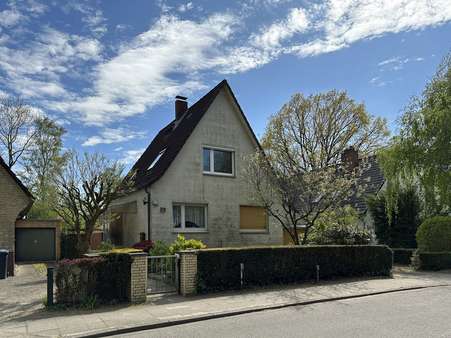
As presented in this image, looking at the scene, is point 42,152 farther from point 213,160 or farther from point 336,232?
point 336,232

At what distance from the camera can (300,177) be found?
16.7 meters

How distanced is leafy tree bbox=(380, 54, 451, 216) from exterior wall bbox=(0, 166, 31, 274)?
16733mm

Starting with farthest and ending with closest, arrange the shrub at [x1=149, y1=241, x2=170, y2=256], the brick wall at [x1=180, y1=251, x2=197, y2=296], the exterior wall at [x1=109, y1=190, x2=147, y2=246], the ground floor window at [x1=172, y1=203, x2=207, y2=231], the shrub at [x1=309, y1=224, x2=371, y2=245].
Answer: the exterior wall at [x1=109, y1=190, x2=147, y2=246]
the ground floor window at [x1=172, y1=203, x2=207, y2=231]
the shrub at [x1=309, y1=224, x2=371, y2=245]
the shrub at [x1=149, y1=241, x2=170, y2=256]
the brick wall at [x1=180, y1=251, x2=197, y2=296]

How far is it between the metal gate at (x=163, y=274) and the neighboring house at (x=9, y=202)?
9.34 meters

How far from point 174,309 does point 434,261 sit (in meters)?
12.8

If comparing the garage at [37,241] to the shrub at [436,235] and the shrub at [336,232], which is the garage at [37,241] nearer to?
the shrub at [336,232]

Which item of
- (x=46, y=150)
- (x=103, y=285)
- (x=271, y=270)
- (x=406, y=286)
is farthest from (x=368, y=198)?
(x=46, y=150)

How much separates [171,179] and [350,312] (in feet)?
34.9

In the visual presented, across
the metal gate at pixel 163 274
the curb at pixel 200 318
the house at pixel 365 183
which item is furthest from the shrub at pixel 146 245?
the house at pixel 365 183

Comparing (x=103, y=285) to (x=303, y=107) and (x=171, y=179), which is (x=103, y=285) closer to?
(x=171, y=179)

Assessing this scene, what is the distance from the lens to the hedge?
9.61m

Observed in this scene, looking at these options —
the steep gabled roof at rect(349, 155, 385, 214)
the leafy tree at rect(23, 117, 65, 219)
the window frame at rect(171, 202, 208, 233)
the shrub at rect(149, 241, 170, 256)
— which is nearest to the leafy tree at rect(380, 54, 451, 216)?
the steep gabled roof at rect(349, 155, 385, 214)

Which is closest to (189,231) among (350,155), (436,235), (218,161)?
(218,161)

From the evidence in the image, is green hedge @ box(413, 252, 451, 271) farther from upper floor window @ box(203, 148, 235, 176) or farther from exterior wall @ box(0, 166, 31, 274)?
exterior wall @ box(0, 166, 31, 274)
